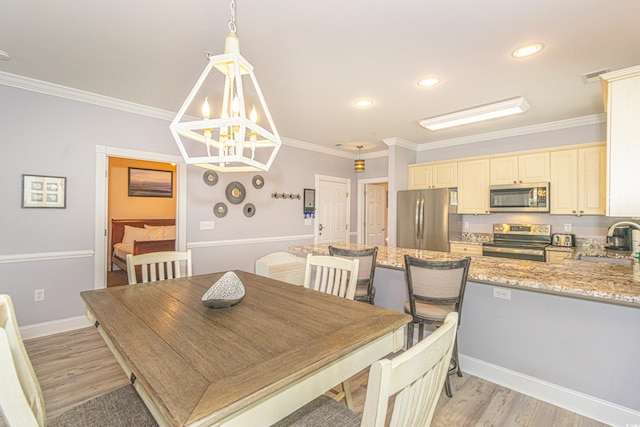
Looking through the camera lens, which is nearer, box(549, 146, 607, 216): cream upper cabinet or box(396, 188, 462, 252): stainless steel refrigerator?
box(549, 146, 607, 216): cream upper cabinet

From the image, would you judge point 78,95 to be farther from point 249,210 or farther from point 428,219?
point 428,219

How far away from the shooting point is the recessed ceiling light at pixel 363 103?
3320mm

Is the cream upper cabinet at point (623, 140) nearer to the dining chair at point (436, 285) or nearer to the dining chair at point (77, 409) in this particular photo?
the dining chair at point (436, 285)

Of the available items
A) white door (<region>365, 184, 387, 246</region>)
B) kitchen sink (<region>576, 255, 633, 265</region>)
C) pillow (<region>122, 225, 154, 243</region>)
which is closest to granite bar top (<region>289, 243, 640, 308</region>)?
kitchen sink (<region>576, 255, 633, 265</region>)

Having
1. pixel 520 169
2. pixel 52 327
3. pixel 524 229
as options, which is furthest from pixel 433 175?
pixel 52 327

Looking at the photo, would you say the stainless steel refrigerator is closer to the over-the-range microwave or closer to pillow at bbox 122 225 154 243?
the over-the-range microwave

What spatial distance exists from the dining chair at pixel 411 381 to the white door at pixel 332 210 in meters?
4.68

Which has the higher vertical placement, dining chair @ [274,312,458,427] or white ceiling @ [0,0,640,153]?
white ceiling @ [0,0,640,153]

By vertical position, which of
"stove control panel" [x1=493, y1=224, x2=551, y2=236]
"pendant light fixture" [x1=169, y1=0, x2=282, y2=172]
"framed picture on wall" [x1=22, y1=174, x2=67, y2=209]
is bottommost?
"stove control panel" [x1=493, y1=224, x2=551, y2=236]

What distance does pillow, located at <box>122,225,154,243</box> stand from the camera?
6074 mm

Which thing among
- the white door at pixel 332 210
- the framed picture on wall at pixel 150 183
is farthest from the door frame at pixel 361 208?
the framed picture on wall at pixel 150 183

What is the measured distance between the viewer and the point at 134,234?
6098 millimetres

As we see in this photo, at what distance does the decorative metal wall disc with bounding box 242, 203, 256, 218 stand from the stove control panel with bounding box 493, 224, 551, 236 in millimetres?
3676

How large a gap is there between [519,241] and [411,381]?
444 cm
